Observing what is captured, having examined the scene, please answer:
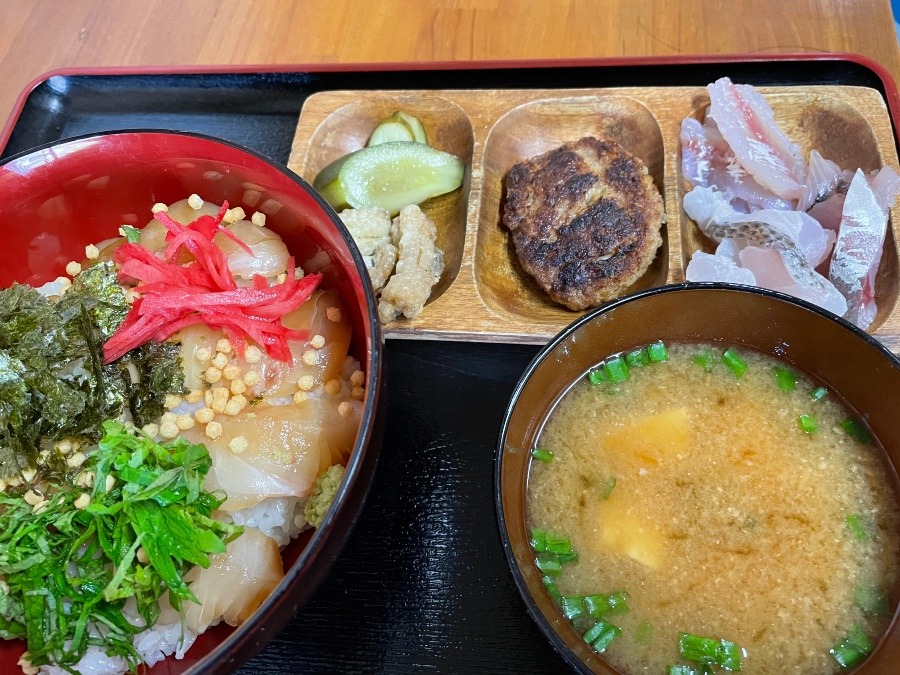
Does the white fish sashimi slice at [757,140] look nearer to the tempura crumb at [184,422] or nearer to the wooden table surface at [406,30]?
the wooden table surface at [406,30]

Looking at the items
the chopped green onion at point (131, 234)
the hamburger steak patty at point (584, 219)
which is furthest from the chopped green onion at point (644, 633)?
the chopped green onion at point (131, 234)

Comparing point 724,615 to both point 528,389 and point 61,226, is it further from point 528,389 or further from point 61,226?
point 61,226

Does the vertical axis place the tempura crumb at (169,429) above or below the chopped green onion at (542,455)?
above

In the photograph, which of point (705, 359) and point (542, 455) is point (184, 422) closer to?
point (542, 455)

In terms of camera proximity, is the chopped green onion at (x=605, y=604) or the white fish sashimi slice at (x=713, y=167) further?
the white fish sashimi slice at (x=713, y=167)

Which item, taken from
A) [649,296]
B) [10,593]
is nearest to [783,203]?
[649,296]

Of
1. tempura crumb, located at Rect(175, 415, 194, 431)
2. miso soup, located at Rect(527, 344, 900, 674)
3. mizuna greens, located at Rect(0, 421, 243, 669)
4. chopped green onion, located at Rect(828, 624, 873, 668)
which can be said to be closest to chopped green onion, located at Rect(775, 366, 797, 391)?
miso soup, located at Rect(527, 344, 900, 674)

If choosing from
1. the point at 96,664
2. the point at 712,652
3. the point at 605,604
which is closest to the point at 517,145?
the point at 605,604
